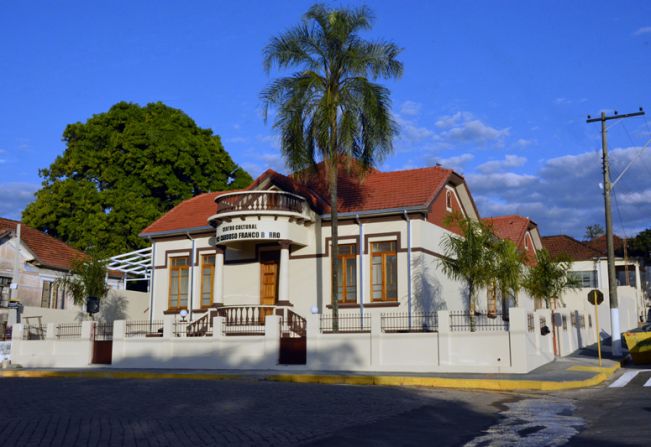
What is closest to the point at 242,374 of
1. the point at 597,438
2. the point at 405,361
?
the point at 405,361

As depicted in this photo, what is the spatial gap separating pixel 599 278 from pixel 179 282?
114 feet

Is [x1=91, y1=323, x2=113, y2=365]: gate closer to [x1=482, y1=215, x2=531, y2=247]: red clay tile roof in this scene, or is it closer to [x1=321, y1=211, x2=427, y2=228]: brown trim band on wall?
[x1=321, y1=211, x2=427, y2=228]: brown trim band on wall

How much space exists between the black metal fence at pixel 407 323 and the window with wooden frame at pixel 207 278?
824cm

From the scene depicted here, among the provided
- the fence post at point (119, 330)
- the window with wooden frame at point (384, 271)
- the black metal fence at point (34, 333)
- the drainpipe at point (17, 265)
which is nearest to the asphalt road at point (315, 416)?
the window with wooden frame at point (384, 271)

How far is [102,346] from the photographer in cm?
2716

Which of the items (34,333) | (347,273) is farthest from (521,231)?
(34,333)

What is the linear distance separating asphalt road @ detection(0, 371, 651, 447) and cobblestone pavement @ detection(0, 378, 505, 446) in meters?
0.02

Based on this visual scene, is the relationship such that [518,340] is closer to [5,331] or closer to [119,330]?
[119,330]

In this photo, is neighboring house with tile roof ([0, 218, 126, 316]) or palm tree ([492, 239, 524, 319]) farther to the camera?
neighboring house with tile roof ([0, 218, 126, 316])

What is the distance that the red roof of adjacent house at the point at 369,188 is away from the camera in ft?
86.9

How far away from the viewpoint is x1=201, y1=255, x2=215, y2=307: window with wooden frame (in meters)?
29.9

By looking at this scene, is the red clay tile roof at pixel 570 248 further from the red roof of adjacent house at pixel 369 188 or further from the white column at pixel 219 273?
the white column at pixel 219 273

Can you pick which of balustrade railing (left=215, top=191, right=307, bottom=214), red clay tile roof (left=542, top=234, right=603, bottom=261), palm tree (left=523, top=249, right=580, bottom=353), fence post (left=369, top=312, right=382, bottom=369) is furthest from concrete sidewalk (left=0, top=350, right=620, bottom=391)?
red clay tile roof (left=542, top=234, right=603, bottom=261)

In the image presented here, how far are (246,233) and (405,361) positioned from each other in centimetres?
791
